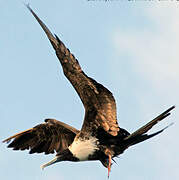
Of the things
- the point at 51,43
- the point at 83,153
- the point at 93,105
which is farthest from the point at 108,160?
the point at 51,43

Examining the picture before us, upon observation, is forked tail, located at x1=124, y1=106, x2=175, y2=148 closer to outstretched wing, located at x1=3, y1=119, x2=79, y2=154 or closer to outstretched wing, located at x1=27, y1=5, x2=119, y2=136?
outstretched wing, located at x1=27, y1=5, x2=119, y2=136

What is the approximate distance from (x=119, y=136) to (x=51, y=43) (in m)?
2.22

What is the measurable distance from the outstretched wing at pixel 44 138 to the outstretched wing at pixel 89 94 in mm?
1461

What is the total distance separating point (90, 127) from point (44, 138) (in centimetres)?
194

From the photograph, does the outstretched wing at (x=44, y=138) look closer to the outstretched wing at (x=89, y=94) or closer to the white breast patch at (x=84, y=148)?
the white breast patch at (x=84, y=148)

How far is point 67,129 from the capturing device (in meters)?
11.8

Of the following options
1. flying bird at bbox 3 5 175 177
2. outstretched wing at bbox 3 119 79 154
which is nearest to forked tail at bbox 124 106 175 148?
flying bird at bbox 3 5 175 177

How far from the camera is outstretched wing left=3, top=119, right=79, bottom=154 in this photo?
38.9 feet

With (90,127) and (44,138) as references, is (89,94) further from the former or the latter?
(44,138)

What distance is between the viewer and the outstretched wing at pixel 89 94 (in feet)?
31.4

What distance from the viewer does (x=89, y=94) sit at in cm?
997

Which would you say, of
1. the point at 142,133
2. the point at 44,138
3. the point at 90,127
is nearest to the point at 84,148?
the point at 90,127

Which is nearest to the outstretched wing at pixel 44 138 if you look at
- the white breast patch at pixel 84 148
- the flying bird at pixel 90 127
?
the flying bird at pixel 90 127

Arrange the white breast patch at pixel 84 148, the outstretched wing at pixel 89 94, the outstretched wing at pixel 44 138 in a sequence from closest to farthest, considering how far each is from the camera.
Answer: the outstretched wing at pixel 89 94 → the white breast patch at pixel 84 148 → the outstretched wing at pixel 44 138
